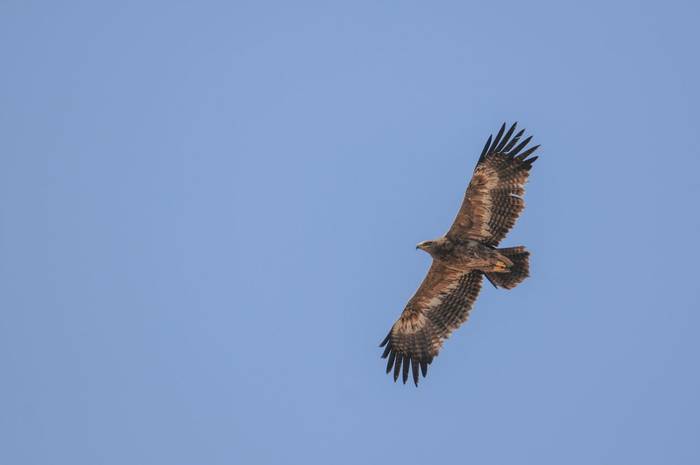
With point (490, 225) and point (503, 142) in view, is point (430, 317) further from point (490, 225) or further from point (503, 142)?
point (503, 142)

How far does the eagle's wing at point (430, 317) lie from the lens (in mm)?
21031

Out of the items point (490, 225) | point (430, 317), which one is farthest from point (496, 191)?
point (430, 317)

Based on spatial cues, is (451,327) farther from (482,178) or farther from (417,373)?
(482,178)

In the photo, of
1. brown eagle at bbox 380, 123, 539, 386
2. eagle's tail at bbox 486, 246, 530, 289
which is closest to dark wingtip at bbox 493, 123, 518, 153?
brown eagle at bbox 380, 123, 539, 386

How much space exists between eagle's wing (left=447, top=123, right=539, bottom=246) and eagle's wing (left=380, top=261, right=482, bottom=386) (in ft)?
4.21

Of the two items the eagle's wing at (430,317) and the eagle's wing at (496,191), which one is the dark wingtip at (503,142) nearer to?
the eagle's wing at (496,191)

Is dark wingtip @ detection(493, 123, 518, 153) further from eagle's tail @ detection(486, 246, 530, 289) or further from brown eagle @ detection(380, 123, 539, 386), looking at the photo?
eagle's tail @ detection(486, 246, 530, 289)

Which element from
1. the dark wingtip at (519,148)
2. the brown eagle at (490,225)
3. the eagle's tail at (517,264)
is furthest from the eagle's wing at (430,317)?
the dark wingtip at (519,148)

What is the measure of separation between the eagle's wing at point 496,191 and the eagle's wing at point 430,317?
1.28m

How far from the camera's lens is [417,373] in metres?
21.4

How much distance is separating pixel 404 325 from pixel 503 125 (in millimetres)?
5013

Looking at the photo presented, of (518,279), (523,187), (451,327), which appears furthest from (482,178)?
(451,327)

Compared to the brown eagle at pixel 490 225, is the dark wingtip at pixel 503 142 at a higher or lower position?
higher

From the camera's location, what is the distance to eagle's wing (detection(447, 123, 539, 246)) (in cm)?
1981
